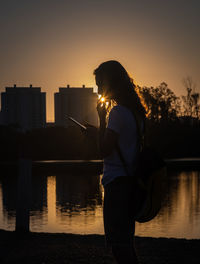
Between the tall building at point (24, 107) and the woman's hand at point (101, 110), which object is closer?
the woman's hand at point (101, 110)

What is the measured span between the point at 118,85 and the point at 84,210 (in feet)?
39.7

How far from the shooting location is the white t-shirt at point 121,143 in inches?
114

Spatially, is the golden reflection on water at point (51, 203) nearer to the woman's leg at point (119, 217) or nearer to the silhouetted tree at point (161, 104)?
the woman's leg at point (119, 217)

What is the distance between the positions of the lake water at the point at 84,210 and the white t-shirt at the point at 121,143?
770 centimetres

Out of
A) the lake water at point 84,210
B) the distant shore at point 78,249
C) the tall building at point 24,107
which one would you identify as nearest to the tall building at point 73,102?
the tall building at point 24,107

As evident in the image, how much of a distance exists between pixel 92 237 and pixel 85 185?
16689 mm

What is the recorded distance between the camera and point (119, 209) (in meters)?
2.87

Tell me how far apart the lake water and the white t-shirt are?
25.3 feet

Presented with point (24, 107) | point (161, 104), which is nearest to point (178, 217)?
point (161, 104)

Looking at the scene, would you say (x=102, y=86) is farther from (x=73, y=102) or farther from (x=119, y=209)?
(x=73, y=102)

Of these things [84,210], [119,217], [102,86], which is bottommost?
[84,210]

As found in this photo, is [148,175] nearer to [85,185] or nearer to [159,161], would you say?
[159,161]

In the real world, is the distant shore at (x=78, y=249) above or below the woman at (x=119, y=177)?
below

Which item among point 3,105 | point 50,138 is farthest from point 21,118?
point 50,138
